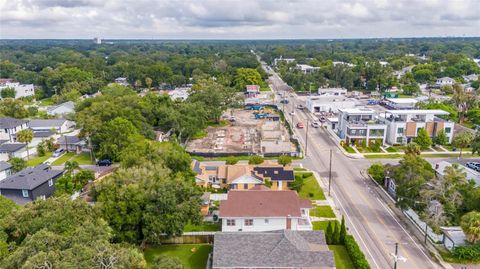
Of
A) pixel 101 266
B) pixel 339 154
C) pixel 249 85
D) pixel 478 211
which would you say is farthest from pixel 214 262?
pixel 249 85

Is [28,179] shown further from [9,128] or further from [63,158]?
[9,128]

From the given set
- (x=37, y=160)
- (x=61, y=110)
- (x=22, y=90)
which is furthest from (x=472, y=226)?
(x=22, y=90)

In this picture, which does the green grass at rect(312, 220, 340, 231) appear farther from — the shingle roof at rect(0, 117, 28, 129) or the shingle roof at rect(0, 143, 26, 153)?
the shingle roof at rect(0, 117, 28, 129)

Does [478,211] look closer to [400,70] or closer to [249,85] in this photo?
[249,85]

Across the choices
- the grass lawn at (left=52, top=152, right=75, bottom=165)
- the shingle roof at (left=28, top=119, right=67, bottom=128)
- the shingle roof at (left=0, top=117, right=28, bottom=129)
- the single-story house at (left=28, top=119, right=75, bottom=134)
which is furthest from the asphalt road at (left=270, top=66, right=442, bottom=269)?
the shingle roof at (left=0, top=117, right=28, bottom=129)

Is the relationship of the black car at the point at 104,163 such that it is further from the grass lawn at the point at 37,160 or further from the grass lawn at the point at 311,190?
the grass lawn at the point at 311,190

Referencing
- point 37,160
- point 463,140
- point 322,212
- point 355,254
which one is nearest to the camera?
point 355,254

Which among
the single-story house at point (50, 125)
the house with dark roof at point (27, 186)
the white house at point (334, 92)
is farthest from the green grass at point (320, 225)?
the white house at point (334, 92)
